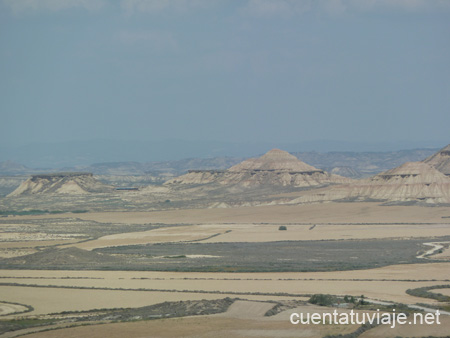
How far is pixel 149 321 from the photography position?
34094 mm

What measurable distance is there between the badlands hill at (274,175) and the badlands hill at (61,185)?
78.9ft

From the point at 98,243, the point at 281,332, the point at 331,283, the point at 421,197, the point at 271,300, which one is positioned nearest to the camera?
the point at 281,332

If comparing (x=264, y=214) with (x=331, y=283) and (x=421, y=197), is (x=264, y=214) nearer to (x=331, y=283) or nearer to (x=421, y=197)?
(x=421, y=197)

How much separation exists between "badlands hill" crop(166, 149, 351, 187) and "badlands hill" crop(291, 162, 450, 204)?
3268 cm

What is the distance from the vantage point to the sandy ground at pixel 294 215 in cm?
11025

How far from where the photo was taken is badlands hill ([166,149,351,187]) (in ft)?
592

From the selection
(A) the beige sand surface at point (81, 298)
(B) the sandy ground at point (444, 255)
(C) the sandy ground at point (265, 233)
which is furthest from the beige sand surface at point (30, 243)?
(B) the sandy ground at point (444, 255)

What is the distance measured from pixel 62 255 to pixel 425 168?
3524 inches

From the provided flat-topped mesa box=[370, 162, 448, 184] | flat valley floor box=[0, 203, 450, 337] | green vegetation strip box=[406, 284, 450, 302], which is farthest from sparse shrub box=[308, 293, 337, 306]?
flat-topped mesa box=[370, 162, 448, 184]

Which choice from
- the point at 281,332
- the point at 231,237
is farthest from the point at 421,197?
the point at 281,332

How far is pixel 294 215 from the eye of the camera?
4651 inches

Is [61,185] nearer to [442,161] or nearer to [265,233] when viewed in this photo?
[442,161]

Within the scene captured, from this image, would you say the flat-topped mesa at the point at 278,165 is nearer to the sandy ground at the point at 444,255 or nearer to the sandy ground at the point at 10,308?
the sandy ground at the point at 444,255

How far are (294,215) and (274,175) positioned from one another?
67.1 meters
